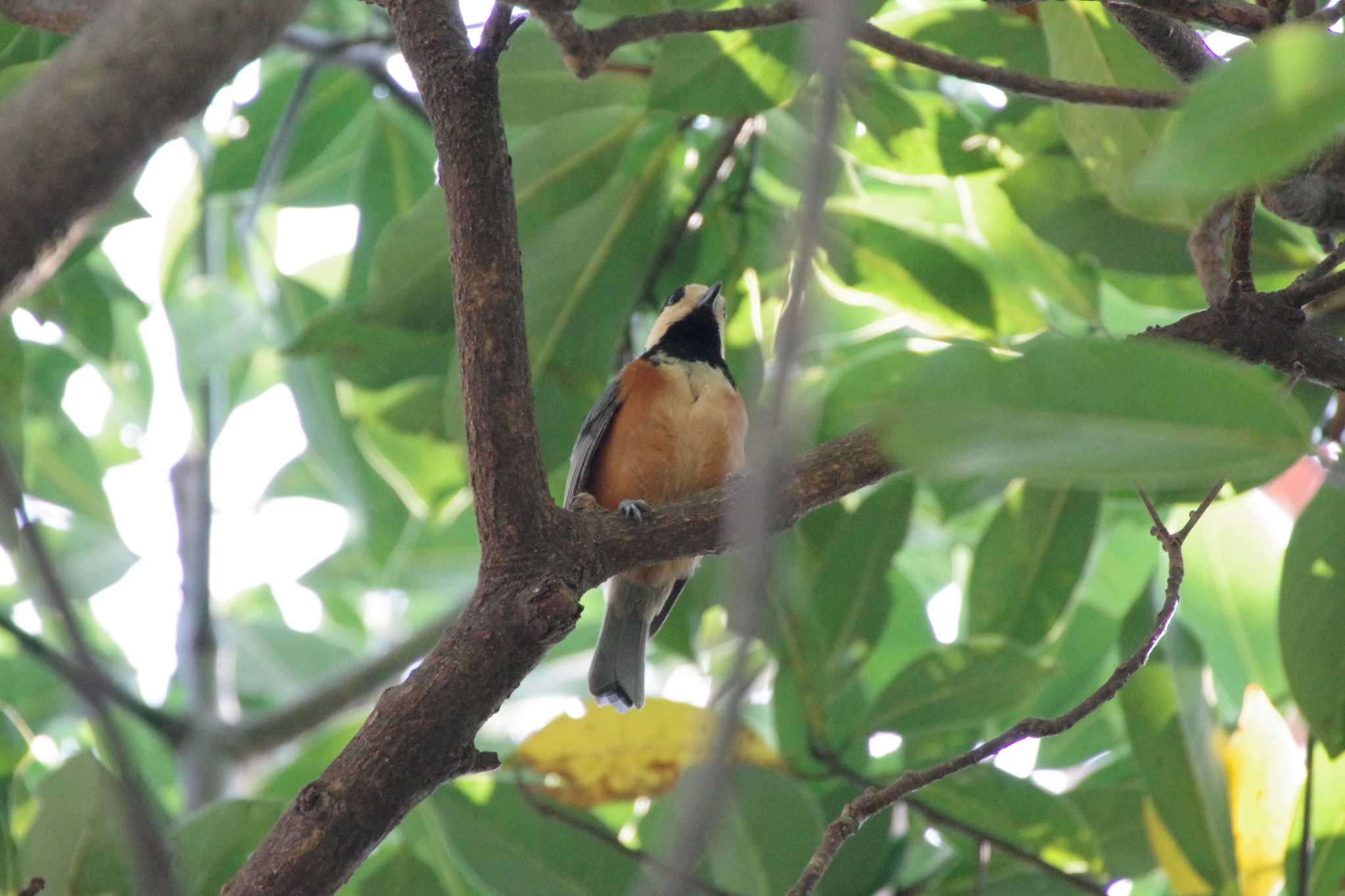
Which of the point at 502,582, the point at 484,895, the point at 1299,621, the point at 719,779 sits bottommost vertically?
the point at 484,895

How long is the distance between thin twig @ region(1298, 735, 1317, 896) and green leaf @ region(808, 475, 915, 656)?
105cm

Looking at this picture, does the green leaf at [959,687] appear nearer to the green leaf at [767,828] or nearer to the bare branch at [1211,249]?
the green leaf at [767,828]

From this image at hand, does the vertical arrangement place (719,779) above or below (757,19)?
below

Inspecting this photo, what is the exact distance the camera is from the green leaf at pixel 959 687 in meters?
3.16

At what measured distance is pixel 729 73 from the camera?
2.82 m

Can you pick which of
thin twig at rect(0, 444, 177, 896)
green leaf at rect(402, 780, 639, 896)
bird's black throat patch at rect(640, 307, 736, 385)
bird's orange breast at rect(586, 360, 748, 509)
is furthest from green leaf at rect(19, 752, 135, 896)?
bird's black throat patch at rect(640, 307, 736, 385)

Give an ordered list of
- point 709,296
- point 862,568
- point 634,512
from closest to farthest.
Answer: point 634,512
point 862,568
point 709,296

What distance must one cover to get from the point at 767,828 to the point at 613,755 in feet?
1.55

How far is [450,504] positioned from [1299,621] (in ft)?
8.29

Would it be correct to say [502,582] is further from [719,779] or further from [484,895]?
[484,895]

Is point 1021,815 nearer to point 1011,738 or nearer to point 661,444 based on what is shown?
point 1011,738

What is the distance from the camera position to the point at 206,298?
511 cm

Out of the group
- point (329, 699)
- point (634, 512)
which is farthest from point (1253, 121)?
point (329, 699)

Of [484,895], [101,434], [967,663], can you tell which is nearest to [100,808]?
[484,895]
